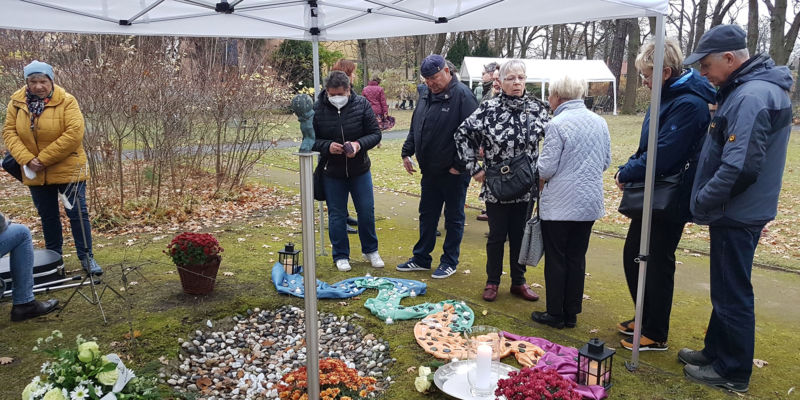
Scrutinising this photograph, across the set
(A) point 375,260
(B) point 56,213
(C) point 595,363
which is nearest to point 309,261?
(C) point 595,363

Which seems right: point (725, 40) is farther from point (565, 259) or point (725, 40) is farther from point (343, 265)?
point (343, 265)

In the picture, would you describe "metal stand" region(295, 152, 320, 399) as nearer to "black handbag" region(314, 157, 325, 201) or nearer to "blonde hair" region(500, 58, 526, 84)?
"blonde hair" region(500, 58, 526, 84)

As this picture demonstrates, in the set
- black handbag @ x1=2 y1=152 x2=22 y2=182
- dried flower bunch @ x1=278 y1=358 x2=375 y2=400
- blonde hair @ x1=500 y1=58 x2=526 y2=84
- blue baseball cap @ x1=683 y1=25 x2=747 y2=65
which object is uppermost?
blue baseball cap @ x1=683 y1=25 x2=747 y2=65

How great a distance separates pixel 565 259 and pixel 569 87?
3.71 feet

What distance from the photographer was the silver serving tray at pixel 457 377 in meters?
2.83

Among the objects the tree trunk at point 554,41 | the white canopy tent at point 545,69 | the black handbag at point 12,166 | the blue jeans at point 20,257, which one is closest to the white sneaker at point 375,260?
the blue jeans at point 20,257

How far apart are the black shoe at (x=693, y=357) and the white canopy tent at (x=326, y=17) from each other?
309 mm

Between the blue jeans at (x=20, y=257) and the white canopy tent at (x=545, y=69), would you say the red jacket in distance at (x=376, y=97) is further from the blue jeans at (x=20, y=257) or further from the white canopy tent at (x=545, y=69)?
the white canopy tent at (x=545, y=69)

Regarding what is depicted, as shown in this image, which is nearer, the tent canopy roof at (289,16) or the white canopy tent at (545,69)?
the tent canopy roof at (289,16)

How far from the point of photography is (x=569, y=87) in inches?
138

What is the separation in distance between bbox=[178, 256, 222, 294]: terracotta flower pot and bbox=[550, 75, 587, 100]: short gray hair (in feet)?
9.17

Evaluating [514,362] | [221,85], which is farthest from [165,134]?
[514,362]

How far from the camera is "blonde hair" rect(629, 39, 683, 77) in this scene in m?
3.16

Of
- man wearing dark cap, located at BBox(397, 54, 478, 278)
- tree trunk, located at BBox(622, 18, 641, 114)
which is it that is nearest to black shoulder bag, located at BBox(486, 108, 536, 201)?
man wearing dark cap, located at BBox(397, 54, 478, 278)
